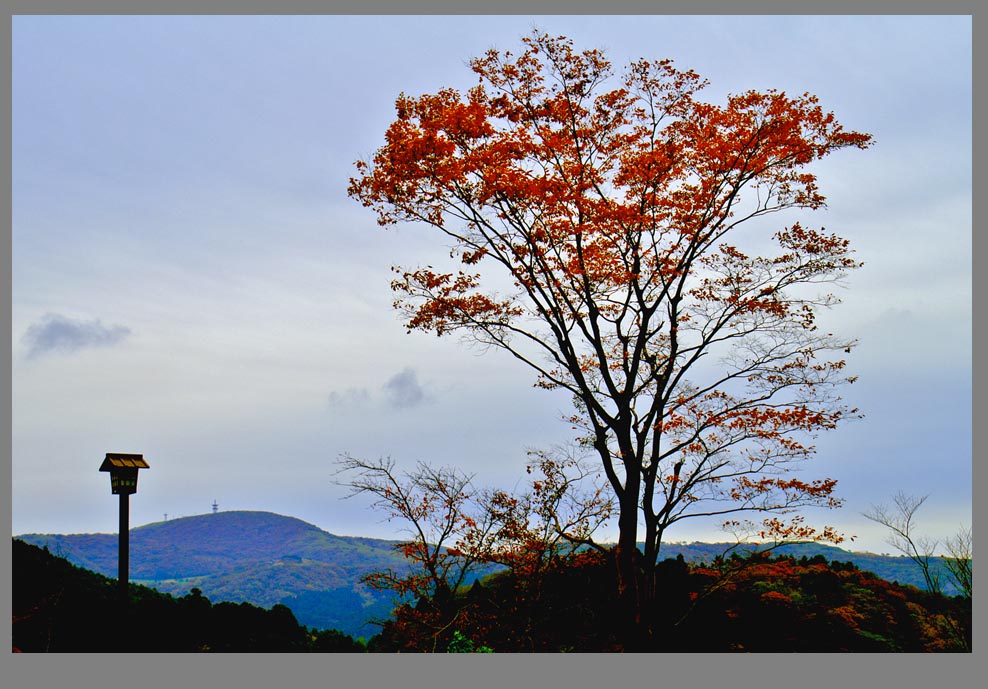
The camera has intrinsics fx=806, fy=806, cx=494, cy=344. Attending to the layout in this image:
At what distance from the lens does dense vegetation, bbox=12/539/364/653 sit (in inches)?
358

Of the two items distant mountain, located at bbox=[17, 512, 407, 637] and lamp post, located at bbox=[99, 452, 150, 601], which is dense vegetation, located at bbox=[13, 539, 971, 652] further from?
distant mountain, located at bbox=[17, 512, 407, 637]

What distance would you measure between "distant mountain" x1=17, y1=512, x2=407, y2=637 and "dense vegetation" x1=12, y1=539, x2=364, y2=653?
7285mm

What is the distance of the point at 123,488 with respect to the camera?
29.5 ft

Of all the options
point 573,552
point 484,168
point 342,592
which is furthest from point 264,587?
point 484,168

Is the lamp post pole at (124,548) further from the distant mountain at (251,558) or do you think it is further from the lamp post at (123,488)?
the distant mountain at (251,558)

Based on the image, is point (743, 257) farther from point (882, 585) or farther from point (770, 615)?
point (882, 585)

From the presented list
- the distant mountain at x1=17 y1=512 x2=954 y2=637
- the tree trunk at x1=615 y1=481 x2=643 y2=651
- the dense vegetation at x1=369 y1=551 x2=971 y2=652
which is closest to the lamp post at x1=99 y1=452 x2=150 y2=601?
the dense vegetation at x1=369 y1=551 x2=971 y2=652

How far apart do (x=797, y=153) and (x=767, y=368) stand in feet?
8.65

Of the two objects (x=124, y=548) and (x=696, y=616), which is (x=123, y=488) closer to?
(x=124, y=548)

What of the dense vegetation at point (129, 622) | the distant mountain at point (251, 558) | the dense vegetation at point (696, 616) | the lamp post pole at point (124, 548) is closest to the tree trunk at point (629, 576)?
the dense vegetation at point (696, 616)

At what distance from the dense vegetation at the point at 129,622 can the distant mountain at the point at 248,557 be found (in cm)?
728

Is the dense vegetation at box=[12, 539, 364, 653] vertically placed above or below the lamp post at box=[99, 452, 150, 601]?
below

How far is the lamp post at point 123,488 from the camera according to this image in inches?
348

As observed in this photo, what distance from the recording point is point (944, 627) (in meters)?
10.6
